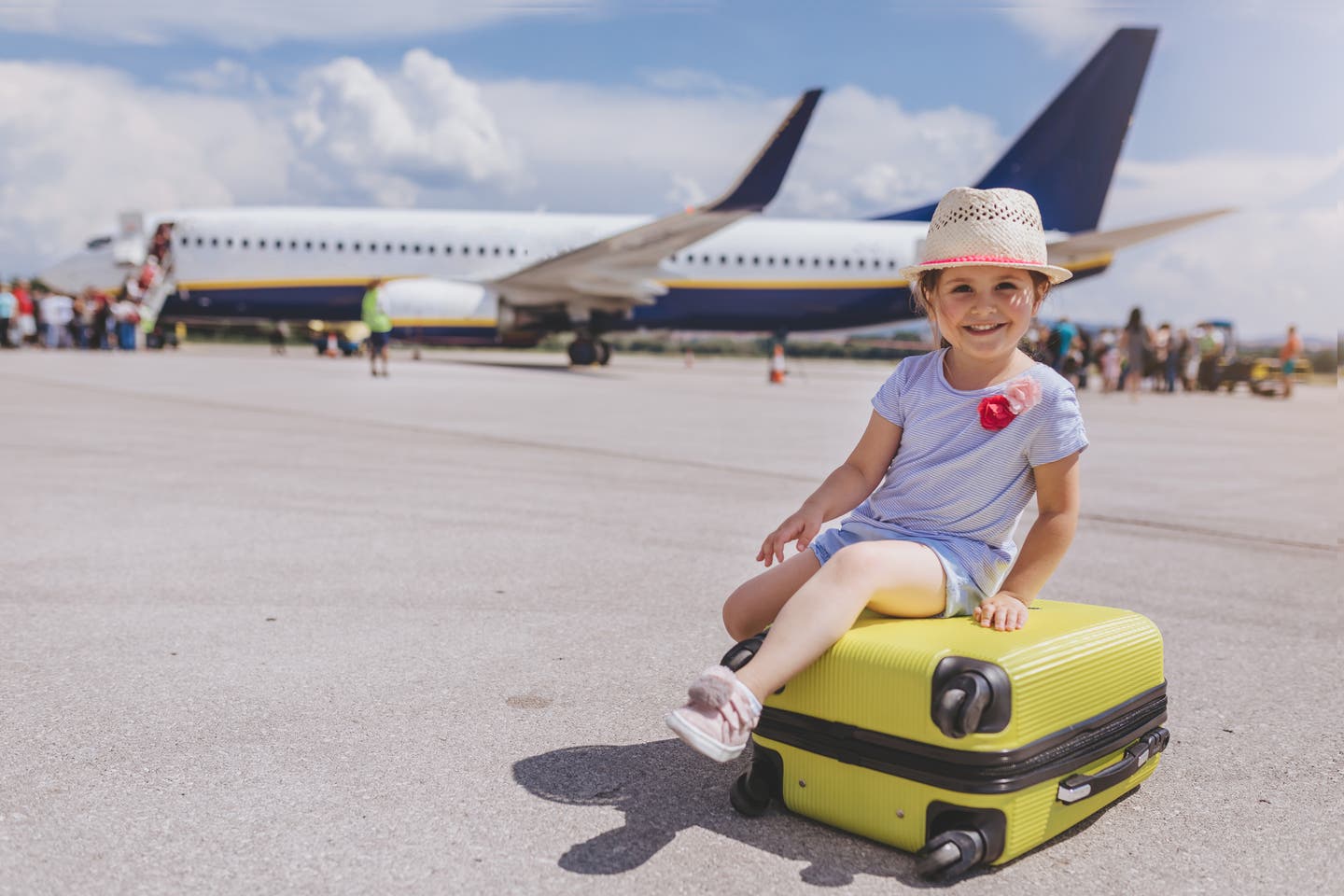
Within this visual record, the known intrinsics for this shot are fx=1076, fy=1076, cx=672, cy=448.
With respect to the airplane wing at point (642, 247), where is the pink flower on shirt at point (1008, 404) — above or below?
below

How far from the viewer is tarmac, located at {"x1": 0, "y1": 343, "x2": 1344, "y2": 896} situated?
189 cm

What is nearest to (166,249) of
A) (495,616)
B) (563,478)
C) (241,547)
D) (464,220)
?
(464,220)

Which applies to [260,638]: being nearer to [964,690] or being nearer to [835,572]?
[835,572]

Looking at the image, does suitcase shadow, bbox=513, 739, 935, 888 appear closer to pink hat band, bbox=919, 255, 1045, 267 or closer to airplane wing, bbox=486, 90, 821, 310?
pink hat band, bbox=919, 255, 1045, 267

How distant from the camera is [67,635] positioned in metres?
3.09

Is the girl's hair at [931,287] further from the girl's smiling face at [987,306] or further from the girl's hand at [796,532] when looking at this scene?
the girl's hand at [796,532]

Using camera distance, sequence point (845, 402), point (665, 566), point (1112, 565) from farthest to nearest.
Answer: point (845, 402) < point (1112, 565) < point (665, 566)

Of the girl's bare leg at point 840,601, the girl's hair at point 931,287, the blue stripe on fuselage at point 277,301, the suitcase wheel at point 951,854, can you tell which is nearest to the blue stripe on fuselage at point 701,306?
the blue stripe on fuselage at point 277,301

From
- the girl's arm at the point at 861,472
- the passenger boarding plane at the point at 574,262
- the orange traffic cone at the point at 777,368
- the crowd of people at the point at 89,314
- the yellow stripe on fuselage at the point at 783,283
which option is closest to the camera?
the girl's arm at the point at 861,472

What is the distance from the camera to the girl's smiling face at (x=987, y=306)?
2240mm

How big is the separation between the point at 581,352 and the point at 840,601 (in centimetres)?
2106

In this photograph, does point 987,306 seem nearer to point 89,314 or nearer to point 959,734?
point 959,734

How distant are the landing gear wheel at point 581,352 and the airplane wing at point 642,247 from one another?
3.77ft

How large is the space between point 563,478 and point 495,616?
10.3ft
